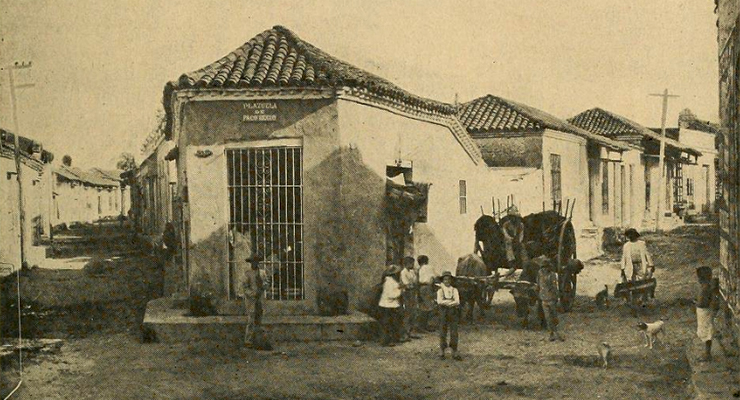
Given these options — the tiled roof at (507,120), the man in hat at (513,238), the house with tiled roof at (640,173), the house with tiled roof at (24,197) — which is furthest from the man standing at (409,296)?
the house with tiled roof at (24,197)

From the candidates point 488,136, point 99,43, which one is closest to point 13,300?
point 99,43

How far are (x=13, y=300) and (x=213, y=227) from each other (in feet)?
6.99

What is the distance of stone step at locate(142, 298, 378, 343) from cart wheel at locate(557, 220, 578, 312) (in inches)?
89.2

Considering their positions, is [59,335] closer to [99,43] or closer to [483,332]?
[99,43]

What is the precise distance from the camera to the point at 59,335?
8.21 metres

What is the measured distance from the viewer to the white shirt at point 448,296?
810 centimetres

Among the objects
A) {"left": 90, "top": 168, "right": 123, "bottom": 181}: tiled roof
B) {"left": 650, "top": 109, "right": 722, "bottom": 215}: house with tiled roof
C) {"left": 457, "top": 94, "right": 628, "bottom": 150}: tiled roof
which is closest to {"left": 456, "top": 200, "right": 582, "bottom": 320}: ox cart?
{"left": 457, "top": 94, "right": 628, "bottom": 150}: tiled roof

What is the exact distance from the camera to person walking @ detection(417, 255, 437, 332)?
8.94m

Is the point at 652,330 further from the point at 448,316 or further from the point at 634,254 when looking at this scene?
the point at 448,316

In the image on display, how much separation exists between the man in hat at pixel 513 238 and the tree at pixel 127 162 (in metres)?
4.51

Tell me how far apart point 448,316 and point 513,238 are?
233 centimetres

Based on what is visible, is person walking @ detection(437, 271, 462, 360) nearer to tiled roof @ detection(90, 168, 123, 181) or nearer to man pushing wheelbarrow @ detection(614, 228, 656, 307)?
man pushing wheelbarrow @ detection(614, 228, 656, 307)

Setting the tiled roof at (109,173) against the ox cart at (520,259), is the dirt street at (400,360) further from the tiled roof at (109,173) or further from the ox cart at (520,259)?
the tiled roof at (109,173)

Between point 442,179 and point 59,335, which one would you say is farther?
point 442,179
